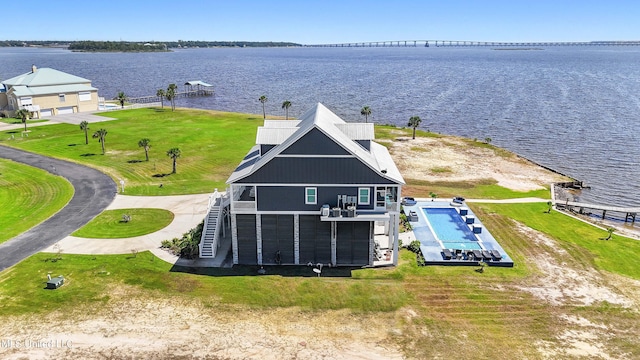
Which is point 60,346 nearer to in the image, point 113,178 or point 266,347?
point 266,347

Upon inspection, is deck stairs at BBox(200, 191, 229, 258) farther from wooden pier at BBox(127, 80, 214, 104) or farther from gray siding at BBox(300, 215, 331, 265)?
wooden pier at BBox(127, 80, 214, 104)

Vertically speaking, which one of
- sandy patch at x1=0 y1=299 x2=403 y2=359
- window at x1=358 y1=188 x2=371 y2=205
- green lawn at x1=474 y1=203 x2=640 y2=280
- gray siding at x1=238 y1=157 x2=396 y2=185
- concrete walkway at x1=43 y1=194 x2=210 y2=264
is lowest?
sandy patch at x1=0 y1=299 x2=403 y2=359

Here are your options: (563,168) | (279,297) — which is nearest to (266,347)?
(279,297)

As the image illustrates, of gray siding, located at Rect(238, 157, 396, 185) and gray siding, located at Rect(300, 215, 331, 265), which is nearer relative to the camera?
gray siding, located at Rect(238, 157, 396, 185)

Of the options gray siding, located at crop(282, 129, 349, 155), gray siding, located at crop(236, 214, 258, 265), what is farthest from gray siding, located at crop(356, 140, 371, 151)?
gray siding, located at crop(236, 214, 258, 265)

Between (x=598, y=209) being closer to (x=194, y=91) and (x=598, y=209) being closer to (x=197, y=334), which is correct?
(x=197, y=334)

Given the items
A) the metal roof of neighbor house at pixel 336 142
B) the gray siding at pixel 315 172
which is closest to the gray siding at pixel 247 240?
the gray siding at pixel 315 172
